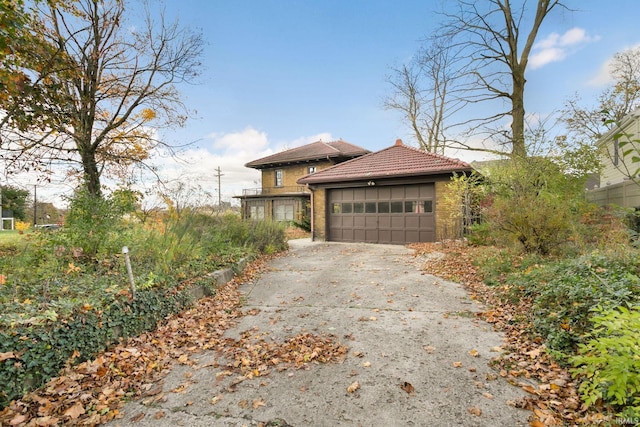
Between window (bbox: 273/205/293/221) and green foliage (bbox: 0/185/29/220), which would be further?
window (bbox: 273/205/293/221)

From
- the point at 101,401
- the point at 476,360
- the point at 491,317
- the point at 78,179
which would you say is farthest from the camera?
the point at 78,179

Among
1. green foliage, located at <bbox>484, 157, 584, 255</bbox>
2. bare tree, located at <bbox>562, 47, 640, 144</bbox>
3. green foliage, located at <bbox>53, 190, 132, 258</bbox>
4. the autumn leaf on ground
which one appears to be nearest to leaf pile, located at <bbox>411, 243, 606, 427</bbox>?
the autumn leaf on ground

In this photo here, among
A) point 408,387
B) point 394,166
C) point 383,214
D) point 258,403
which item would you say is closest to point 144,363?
point 258,403

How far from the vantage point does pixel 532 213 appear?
672 cm

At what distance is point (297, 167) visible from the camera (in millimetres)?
25172

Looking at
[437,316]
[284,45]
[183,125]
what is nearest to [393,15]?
[284,45]

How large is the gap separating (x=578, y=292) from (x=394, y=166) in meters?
10.0

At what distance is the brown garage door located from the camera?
1229 centimetres

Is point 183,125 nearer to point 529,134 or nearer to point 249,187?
point 529,134

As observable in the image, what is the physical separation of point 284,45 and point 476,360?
12.5 meters

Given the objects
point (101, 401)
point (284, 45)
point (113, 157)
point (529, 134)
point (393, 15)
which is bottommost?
point (101, 401)

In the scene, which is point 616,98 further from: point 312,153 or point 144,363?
point 144,363

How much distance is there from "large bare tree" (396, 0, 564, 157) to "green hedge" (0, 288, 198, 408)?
Result: 12.3 meters

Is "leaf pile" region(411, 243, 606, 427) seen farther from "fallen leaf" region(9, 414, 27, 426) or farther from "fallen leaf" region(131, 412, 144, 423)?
"fallen leaf" region(9, 414, 27, 426)
